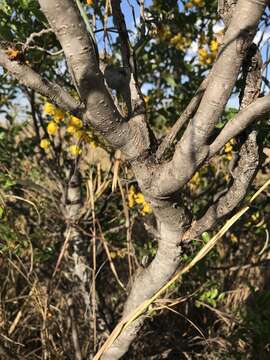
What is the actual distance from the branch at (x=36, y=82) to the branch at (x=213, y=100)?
23cm

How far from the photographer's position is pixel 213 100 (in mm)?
743

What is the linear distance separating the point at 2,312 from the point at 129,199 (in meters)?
0.61

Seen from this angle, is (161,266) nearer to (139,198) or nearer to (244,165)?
(244,165)

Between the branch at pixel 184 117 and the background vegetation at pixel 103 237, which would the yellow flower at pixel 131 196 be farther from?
the branch at pixel 184 117

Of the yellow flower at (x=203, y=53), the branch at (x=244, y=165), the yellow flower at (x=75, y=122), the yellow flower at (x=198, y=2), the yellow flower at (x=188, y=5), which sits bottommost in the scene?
the branch at (x=244, y=165)

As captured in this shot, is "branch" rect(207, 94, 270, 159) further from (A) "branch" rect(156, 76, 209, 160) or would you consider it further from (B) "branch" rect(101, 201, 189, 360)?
(B) "branch" rect(101, 201, 189, 360)

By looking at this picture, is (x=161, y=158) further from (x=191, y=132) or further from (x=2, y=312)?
(x=2, y=312)

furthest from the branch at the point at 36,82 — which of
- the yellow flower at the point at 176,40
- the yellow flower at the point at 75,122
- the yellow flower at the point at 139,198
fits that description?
the yellow flower at the point at 176,40

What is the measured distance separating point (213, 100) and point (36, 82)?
0.35 m

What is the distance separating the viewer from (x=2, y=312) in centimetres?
132

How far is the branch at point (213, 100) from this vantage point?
0.66 metres

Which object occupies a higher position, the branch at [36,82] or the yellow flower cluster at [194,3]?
the yellow flower cluster at [194,3]

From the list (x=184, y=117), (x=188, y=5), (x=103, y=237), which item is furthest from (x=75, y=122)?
(x=188, y=5)

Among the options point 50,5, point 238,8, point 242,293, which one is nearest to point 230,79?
point 238,8
